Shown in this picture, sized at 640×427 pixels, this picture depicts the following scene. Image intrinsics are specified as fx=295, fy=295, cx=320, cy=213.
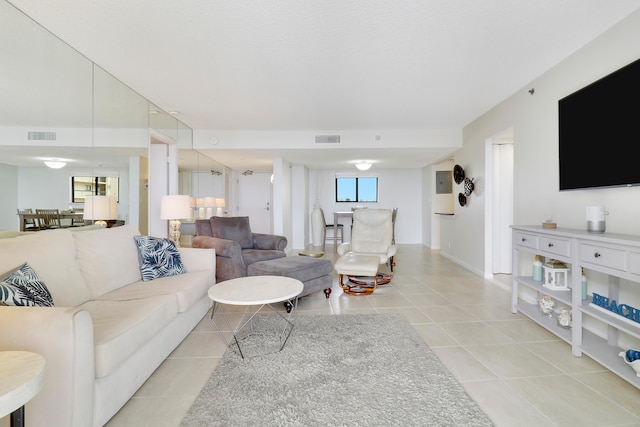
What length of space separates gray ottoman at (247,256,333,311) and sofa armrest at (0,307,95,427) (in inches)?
72.8

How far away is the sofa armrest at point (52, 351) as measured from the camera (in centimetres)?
116

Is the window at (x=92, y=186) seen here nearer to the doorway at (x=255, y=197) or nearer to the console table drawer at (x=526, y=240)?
the console table drawer at (x=526, y=240)

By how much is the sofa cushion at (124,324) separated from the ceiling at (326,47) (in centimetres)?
196

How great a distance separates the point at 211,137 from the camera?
203 inches

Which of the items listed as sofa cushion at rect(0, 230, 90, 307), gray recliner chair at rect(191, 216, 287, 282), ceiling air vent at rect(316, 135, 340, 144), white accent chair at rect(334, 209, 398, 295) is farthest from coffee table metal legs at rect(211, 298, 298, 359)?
ceiling air vent at rect(316, 135, 340, 144)

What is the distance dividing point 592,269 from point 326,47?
2.53m

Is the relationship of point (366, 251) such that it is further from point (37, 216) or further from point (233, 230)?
point (37, 216)

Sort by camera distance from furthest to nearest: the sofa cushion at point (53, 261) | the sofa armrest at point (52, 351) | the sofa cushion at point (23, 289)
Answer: the sofa cushion at point (53, 261) → the sofa cushion at point (23, 289) → the sofa armrest at point (52, 351)

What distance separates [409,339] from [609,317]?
4.12 feet

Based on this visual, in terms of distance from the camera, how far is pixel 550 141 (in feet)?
9.27

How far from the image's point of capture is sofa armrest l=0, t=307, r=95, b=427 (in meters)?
1.16

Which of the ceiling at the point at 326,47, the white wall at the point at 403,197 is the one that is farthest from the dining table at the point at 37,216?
the white wall at the point at 403,197

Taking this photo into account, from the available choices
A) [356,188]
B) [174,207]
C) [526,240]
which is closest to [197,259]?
[174,207]

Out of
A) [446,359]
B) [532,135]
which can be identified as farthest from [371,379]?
[532,135]
